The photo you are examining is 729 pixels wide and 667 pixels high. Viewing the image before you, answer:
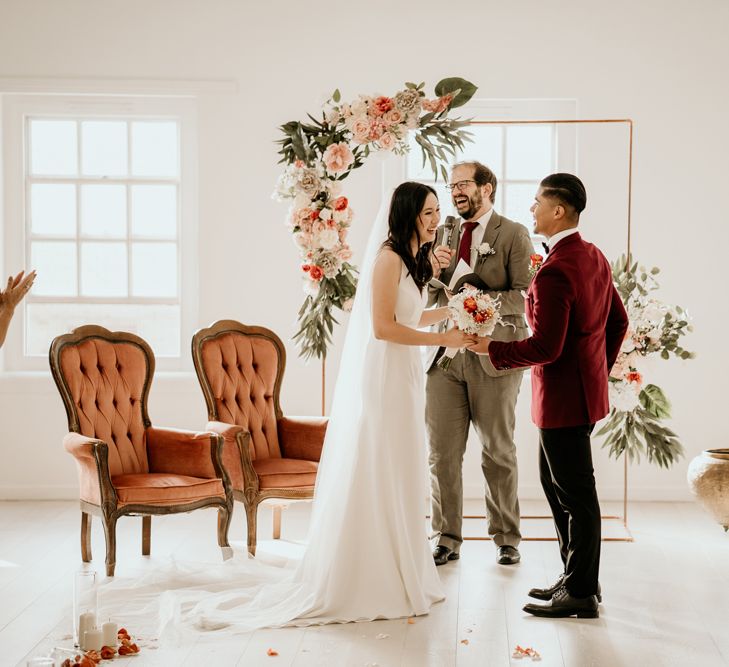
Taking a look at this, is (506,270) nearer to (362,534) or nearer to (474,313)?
(474,313)

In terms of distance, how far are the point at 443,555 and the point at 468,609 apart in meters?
0.80

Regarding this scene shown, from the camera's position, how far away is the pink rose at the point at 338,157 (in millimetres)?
4953

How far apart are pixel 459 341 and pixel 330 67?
292cm

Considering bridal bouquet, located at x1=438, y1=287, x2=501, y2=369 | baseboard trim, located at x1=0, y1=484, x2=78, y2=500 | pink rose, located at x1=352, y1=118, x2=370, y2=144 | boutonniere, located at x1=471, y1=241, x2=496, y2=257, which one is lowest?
baseboard trim, located at x1=0, y1=484, x2=78, y2=500

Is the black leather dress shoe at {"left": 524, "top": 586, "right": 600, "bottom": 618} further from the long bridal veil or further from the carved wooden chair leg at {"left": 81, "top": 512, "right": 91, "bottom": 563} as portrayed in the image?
the carved wooden chair leg at {"left": 81, "top": 512, "right": 91, "bottom": 563}

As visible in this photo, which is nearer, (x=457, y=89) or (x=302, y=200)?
(x=457, y=89)

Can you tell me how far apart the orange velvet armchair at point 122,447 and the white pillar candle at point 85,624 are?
3.44 feet

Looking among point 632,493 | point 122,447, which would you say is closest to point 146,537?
point 122,447

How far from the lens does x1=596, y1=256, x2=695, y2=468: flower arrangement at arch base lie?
5.23 m

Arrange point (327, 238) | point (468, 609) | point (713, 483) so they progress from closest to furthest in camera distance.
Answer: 1. point (468, 609)
2. point (327, 238)
3. point (713, 483)

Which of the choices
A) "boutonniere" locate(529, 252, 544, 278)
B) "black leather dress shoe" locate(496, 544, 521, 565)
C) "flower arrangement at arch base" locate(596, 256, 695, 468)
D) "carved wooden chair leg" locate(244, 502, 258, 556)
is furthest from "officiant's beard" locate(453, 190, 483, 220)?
"carved wooden chair leg" locate(244, 502, 258, 556)

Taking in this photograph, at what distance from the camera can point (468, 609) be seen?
4016mm

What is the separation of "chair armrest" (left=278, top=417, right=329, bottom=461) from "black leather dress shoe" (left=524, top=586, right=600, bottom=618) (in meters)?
1.79

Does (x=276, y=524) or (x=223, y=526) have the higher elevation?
(x=223, y=526)
